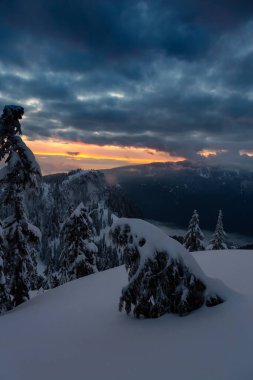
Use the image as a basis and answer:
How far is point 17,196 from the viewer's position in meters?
17.5

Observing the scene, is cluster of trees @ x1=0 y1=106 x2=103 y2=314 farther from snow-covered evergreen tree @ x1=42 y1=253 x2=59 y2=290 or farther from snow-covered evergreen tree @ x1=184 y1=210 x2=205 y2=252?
snow-covered evergreen tree @ x1=184 y1=210 x2=205 y2=252

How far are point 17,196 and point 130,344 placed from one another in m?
11.6

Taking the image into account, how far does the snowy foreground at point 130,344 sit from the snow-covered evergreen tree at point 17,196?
621 centimetres

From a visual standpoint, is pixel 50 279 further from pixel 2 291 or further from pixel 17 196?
pixel 17 196

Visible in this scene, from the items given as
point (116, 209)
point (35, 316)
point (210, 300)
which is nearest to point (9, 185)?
point (35, 316)

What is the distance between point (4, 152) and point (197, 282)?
11911 mm

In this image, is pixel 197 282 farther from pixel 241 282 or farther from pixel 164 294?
pixel 241 282

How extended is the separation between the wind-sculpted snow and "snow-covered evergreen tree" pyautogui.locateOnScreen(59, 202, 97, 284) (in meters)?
15.1

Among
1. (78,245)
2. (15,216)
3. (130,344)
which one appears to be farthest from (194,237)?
(130,344)

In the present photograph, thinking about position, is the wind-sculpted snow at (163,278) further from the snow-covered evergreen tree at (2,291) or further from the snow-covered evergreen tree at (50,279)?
the snow-covered evergreen tree at (50,279)

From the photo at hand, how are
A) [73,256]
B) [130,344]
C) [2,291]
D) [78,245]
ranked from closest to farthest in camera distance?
[130,344]
[2,291]
[78,245]
[73,256]

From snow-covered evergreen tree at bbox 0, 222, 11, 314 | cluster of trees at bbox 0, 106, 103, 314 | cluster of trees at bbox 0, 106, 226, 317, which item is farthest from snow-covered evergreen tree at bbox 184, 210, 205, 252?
snow-covered evergreen tree at bbox 0, 222, 11, 314

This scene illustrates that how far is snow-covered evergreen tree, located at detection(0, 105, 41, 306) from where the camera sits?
55.1 ft

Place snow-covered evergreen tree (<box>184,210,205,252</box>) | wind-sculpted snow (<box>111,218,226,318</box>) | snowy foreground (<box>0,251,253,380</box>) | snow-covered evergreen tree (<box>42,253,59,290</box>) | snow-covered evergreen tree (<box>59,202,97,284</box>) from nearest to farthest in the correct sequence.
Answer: snowy foreground (<box>0,251,253,380</box>)
wind-sculpted snow (<box>111,218,226,318</box>)
snow-covered evergreen tree (<box>59,202,97,284</box>)
snow-covered evergreen tree (<box>184,210,205,252</box>)
snow-covered evergreen tree (<box>42,253,59,290</box>)
